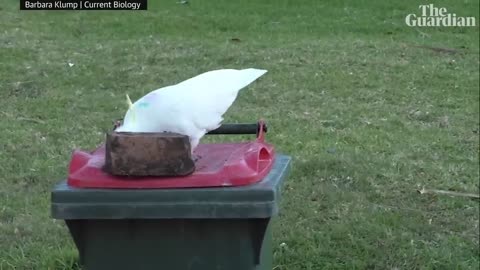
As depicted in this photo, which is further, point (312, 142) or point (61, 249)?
point (312, 142)

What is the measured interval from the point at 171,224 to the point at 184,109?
0.29 metres

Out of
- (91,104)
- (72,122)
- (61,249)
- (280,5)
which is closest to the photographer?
(61,249)

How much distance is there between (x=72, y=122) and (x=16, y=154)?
0.88m

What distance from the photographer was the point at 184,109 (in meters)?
2.15

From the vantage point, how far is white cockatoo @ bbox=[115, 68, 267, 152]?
2.15 m

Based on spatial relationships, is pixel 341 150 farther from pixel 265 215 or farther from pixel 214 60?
pixel 265 215

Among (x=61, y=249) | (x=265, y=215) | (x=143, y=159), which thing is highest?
A: (x=143, y=159)

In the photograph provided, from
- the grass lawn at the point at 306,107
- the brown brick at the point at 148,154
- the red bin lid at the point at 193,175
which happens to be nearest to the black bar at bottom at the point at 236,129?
the red bin lid at the point at 193,175

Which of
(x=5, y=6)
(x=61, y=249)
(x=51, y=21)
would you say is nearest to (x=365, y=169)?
(x=61, y=249)

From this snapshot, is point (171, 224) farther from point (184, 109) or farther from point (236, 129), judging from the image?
point (236, 129)

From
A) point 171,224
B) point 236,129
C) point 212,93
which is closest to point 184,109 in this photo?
point 212,93

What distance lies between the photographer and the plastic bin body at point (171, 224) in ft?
6.84

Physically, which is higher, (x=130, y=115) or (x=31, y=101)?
(x=130, y=115)

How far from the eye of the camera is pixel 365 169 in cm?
515
